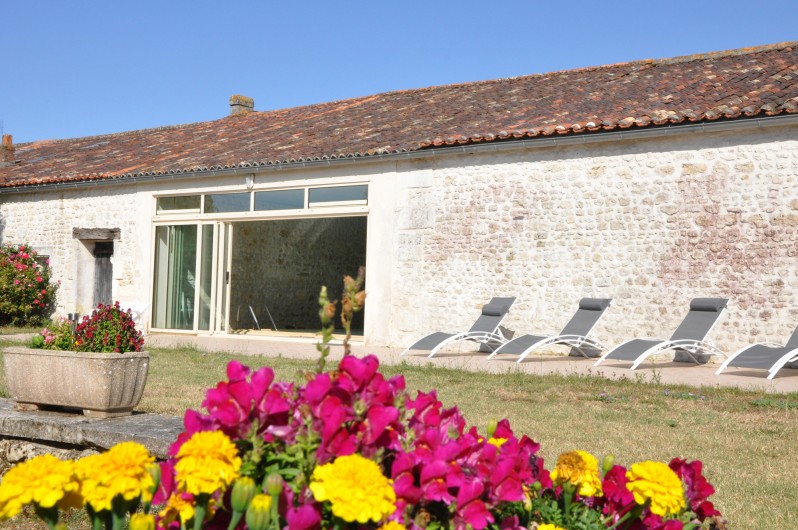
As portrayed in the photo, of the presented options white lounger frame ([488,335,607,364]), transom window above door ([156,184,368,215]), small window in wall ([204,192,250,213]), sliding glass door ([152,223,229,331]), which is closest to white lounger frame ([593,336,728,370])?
white lounger frame ([488,335,607,364])

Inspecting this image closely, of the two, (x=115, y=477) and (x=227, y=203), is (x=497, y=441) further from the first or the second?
(x=227, y=203)

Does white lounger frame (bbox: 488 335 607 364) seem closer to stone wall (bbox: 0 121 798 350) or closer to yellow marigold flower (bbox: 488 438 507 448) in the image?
stone wall (bbox: 0 121 798 350)

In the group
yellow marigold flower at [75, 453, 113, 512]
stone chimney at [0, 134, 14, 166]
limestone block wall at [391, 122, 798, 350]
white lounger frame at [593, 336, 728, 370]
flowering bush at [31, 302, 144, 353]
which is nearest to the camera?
yellow marigold flower at [75, 453, 113, 512]

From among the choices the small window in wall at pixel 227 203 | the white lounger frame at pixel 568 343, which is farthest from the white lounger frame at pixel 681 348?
the small window in wall at pixel 227 203

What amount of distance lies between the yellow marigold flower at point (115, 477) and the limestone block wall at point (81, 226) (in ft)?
48.4

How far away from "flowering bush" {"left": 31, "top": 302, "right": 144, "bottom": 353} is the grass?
4.36ft

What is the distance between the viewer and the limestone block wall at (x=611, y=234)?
10.6 metres

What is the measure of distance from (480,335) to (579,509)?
30.8 feet

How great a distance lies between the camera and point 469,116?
14102 millimetres

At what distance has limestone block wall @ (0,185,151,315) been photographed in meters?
16.1

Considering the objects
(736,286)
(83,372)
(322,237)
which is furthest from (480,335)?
(322,237)

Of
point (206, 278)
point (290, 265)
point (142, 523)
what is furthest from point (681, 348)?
point (290, 265)

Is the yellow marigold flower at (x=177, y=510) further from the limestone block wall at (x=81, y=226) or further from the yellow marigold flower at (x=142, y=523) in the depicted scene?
the limestone block wall at (x=81, y=226)

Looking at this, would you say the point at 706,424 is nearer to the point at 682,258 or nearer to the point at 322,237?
the point at 682,258
